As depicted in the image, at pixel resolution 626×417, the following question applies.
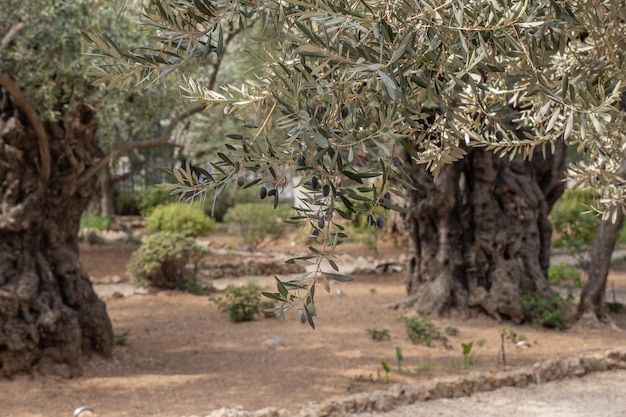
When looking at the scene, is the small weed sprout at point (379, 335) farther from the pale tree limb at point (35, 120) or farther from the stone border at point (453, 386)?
the pale tree limb at point (35, 120)

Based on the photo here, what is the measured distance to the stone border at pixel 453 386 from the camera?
235 inches

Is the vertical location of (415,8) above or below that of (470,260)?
above

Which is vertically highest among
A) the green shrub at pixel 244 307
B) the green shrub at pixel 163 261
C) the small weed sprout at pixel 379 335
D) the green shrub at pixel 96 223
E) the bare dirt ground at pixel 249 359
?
the green shrub at pixel 96 223

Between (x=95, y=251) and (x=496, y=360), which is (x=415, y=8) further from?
(x=95, y=251)

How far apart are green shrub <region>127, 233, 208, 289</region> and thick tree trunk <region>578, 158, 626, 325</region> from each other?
21.0 feet

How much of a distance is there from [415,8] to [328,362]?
246 inches

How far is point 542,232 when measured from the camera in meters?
10.5

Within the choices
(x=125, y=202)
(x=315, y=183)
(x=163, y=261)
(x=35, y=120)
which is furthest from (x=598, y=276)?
(x=125, y=202)

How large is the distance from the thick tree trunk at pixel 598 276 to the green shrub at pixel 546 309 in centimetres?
24

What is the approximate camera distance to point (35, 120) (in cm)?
686

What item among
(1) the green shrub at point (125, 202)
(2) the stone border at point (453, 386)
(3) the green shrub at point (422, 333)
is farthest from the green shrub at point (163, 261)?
(1) the green shrub at point (125, 202)

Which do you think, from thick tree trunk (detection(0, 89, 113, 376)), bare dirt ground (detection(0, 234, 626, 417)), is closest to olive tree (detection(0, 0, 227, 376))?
thick tree trunk (detection(0, 89, 113, 376))

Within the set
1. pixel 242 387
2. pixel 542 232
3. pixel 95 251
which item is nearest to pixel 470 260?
pixel 542 232

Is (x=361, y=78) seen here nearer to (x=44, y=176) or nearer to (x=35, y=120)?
(x=35, y=120)
